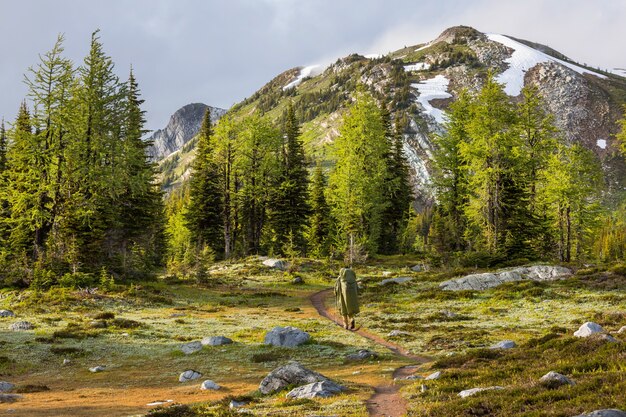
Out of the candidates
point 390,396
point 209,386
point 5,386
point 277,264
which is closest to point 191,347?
point 209,386

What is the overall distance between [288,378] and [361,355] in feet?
17.9

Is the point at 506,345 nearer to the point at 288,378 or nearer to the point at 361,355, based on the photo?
the point at 361,355

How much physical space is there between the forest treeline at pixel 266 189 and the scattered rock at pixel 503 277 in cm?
512

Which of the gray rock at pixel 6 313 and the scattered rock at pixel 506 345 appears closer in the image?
the scattered rock at pixel 506 345

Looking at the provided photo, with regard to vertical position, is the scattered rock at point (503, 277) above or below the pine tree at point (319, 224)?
below

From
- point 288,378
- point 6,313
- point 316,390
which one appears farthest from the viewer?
point 6,313

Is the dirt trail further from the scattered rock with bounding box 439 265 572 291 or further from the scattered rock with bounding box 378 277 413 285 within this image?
the scattered rock with bounding box 378 277 413 285

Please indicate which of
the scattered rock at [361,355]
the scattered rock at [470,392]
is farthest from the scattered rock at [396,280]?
the scattered rock at [470,392]

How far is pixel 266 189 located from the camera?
5975cm

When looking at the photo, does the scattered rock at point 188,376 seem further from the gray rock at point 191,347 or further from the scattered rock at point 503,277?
the scattered rock at point 503,277

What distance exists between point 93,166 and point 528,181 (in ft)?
140

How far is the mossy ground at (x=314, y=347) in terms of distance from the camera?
10.7m

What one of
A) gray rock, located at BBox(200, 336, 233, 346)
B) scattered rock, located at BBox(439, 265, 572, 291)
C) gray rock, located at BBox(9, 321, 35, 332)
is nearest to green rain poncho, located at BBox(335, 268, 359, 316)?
gray rock, located at BBox(200, 336, 233, 346)

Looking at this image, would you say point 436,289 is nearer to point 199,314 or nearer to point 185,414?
point 199,314
